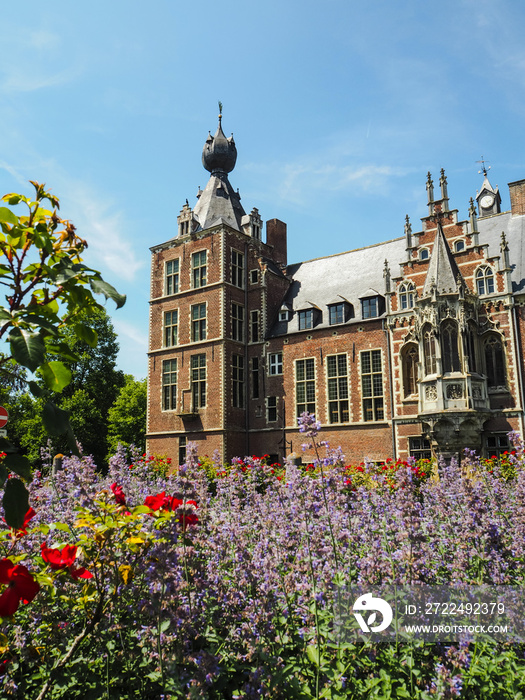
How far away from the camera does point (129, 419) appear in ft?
136

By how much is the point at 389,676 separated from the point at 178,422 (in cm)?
2633

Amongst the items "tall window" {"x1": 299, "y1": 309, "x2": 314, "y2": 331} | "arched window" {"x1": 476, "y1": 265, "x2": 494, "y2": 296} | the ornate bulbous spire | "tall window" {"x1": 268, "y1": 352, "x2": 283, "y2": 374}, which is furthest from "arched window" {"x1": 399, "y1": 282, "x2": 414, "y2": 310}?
the ornate bulbous spire

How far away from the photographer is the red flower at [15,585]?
2.49m

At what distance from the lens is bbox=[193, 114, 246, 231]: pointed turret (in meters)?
31.6

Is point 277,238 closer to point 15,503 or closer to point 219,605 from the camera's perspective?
point 219,605

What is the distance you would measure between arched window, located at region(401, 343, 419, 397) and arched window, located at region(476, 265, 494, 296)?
3.55 metres

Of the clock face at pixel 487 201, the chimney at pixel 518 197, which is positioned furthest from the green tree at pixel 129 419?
the clock face at pixel 487 201

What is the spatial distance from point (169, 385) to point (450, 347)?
52.6 feet

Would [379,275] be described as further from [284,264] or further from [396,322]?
[284,264]

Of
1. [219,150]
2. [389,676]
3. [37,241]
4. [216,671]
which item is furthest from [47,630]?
[219,150]

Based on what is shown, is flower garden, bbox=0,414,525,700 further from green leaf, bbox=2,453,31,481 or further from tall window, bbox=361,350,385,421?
tall window, bbox=361,350,385,421

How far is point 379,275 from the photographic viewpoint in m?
27.1

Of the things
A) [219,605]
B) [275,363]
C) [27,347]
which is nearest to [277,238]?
[275,363]

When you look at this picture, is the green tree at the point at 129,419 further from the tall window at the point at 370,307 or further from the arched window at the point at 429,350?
the arched window at the point at 429,350
